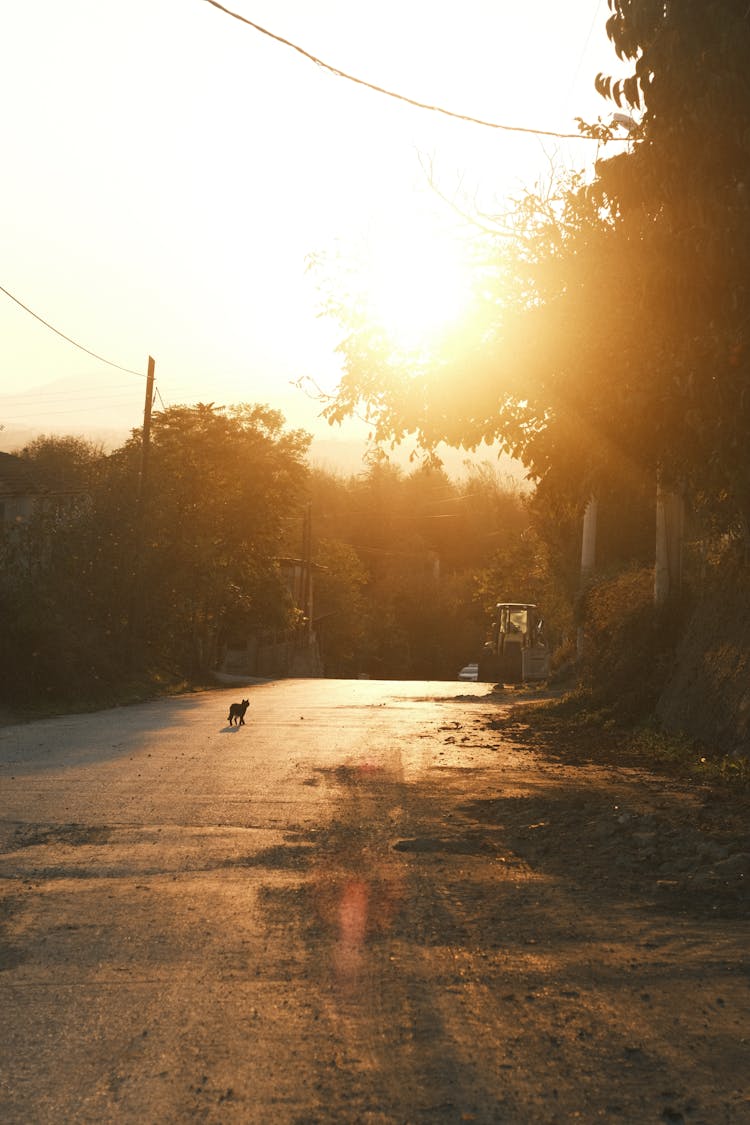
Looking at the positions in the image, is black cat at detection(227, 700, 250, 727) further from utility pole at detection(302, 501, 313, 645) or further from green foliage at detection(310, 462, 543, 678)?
utility pole at detection(302, 501, 313, 645)

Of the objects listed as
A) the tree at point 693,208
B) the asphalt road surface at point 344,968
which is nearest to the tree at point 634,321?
the tree at point 693,208

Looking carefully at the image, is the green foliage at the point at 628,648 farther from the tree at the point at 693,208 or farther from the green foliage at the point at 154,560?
the green foliage at the point at 154,560

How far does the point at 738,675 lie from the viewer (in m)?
15.6

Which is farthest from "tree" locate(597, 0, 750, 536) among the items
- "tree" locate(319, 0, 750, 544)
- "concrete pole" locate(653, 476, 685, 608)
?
"concrete pole" locate(653, 476, 685, 608)

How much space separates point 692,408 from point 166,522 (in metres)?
30.5

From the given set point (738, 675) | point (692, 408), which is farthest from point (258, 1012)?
point (738, 675)

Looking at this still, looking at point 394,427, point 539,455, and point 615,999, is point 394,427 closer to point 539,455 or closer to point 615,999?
point 539,455

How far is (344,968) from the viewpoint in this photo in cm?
580

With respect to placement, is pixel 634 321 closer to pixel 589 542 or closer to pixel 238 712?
pixel 238 712

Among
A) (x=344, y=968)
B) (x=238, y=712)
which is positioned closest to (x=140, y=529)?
(x=238, y=712)

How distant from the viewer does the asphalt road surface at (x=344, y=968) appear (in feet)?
14.1

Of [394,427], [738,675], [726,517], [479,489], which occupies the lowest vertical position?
[738,675]

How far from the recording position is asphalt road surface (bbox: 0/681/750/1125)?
4.30 meters

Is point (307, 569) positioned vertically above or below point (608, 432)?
above
